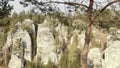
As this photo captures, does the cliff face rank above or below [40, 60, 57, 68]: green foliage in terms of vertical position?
above

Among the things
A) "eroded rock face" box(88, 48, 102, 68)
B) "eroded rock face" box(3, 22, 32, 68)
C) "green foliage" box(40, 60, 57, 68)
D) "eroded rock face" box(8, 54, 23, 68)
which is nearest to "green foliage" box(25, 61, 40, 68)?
"green foliage" box(40, 60, 57, 68)

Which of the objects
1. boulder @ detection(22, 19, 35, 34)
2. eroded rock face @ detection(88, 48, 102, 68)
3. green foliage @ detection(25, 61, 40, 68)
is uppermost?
boulder @ detection(22, 19, 35, 34)

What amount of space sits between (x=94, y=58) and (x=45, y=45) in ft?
47.9

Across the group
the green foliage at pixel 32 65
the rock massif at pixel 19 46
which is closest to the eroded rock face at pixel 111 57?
the green foliage at pixel 32 65

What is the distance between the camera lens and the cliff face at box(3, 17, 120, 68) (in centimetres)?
5684

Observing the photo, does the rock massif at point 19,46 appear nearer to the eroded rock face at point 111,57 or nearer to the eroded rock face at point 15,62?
the eroded rock face at point 15,62

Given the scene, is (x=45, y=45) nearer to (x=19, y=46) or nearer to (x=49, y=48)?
(x=49, y=48)

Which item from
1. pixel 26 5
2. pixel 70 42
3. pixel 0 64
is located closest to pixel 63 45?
pixel 70 42

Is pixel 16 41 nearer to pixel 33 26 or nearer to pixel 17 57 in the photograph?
pixel 17 57

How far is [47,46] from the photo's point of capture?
68.4m

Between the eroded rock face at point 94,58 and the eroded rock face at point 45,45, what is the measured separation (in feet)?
28.2

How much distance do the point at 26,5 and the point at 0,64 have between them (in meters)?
49.9

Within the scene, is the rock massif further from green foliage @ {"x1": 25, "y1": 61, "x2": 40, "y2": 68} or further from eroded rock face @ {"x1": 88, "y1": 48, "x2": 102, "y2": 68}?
eroded rock face @ {"x1": 88, "y1": 48, "x2": 102, "y2": 68}

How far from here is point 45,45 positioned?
225 feet
